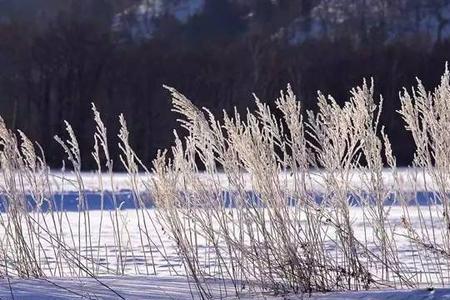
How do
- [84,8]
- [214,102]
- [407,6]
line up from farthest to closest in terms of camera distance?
[407,6] < [84,8] < [214,102]

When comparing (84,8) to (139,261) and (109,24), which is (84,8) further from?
(139,261)

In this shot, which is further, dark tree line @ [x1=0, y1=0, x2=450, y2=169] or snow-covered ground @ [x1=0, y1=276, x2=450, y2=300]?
dark tree line @ [x1=0, y1=0, x2=450, y2=169]

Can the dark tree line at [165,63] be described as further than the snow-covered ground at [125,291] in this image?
Yes

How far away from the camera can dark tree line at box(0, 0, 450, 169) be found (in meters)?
38.7

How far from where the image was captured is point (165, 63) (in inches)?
1623

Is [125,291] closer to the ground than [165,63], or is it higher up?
closer to the ground

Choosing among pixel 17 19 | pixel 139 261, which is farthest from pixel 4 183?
pixel 17 19

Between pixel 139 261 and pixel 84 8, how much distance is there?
3597cm

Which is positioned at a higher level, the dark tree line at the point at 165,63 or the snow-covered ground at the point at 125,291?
the dark tree line at the point at 165,63

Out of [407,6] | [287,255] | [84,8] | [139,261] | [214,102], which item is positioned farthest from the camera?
[407,6]

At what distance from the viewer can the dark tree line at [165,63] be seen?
3866 centimetres

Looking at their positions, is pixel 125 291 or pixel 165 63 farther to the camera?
pixel 165 63

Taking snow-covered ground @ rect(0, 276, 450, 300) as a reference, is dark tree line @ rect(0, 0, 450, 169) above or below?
above

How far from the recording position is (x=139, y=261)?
739cm
